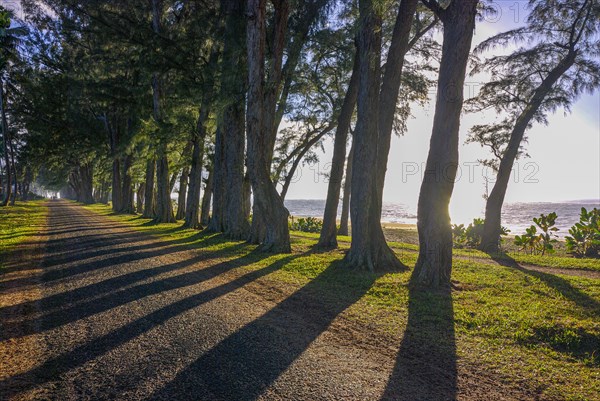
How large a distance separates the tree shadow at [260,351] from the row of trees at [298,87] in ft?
9.06

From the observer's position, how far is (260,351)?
146 inches

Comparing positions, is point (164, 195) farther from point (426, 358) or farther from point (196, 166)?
point (426, 358)

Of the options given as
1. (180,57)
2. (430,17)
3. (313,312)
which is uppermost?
(430,17)

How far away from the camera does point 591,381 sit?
3.33 meters

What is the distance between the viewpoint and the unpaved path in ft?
9.75

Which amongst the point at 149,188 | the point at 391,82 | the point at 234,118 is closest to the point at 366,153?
the point at 391,82

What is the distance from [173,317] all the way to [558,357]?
4886 millimetres

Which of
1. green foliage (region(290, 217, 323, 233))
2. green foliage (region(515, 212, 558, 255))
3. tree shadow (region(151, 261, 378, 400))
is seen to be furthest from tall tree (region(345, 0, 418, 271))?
green foliage (region(290, 217, 323, 233))

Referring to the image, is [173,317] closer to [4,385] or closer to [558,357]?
[4,385]

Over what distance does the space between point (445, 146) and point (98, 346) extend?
6.79 meters

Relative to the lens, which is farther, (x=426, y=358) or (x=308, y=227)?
(x=308, y=227)

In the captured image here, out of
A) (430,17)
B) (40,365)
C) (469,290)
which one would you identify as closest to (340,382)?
(40,365)

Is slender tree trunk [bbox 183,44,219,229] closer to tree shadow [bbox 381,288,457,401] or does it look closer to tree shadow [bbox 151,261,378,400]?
tree shadow [bbox 151,261,378,400]

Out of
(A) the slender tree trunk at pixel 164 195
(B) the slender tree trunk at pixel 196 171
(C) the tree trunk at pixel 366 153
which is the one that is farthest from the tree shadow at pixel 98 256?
(A) the slender tree trunk at pixel 164 195
